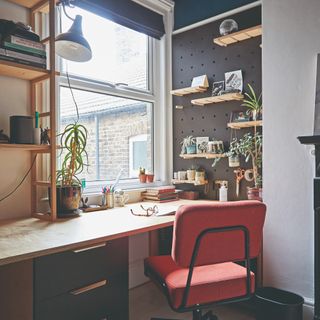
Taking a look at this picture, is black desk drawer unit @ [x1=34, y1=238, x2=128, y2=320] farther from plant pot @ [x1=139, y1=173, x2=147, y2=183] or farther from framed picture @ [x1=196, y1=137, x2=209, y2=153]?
framed picture @ [x1=196, y1=137, x2=209, y2=153]

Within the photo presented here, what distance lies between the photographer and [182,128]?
2.90m

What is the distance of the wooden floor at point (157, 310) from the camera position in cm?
209

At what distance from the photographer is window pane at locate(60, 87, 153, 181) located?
239cm

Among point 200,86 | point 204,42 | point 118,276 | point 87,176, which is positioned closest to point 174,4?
point 204,42

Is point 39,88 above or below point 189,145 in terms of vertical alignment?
above

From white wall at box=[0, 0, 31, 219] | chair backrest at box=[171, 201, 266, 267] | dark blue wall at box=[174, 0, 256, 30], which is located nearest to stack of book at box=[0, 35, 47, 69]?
white wall at box=[0, 0, 31, 219]

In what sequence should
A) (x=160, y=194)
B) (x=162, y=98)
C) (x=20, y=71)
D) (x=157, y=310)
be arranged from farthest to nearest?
(x=162, y=98), (x=160, y=194), (x=157, y=310), (x=20, y=71)

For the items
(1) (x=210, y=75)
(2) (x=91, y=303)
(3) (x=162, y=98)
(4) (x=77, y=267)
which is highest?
(1) (x=210, y=75)

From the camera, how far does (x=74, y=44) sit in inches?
70.6

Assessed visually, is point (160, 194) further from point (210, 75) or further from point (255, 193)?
point (210, 75)

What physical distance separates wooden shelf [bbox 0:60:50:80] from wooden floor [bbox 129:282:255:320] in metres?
1.64

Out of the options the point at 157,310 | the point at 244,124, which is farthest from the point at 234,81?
the point at 157,310

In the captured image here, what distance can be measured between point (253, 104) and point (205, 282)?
1395mm

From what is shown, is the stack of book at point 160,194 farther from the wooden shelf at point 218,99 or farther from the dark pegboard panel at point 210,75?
the wooden shelf at point 218,99
